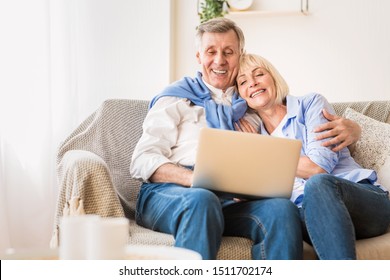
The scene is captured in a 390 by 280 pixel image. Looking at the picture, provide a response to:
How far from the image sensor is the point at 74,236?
1.05 m

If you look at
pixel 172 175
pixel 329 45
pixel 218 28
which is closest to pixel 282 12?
pixel 329 45

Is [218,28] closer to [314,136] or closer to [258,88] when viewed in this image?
[258,88]

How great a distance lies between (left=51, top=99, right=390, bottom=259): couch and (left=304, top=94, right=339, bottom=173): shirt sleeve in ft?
0.85

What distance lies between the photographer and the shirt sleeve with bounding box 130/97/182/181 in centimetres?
215

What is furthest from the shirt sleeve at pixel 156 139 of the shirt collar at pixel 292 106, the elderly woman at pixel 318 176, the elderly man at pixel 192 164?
the shirt collar at pixel 292 106

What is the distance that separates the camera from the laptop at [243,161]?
5.75 ft

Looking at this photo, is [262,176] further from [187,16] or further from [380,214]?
[187,16]

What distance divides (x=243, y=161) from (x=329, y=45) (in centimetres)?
218

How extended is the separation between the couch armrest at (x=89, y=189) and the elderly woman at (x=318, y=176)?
0.59 metres

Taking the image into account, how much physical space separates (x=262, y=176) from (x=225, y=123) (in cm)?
51

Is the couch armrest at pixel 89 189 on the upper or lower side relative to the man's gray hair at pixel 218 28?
lower

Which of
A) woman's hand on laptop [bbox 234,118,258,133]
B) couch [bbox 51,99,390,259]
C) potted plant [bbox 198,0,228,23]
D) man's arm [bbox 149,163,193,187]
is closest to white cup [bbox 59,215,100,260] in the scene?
couch [bbox 51,99,390,259]

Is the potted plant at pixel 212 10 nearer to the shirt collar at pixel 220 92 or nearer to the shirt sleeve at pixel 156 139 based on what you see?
the shirt collar at pixel 220 92

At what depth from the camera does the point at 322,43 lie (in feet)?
12.3
